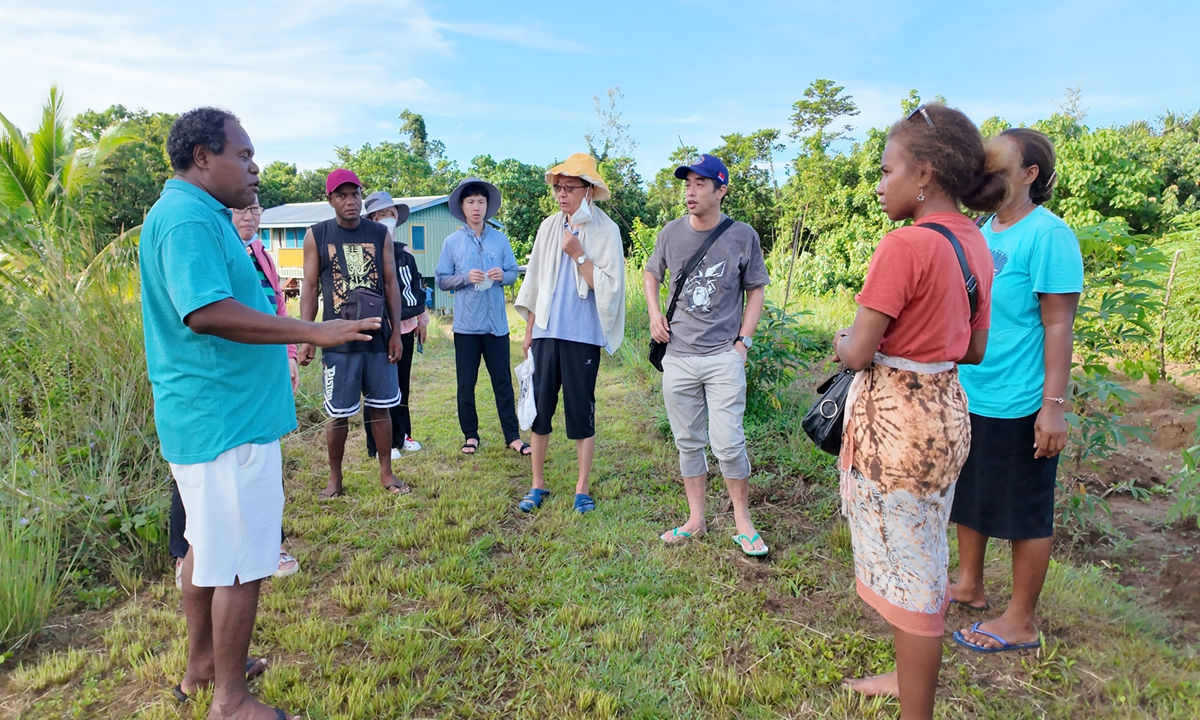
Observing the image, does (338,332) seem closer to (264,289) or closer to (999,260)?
(264,289)

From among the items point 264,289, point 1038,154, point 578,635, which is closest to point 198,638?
point 578,635

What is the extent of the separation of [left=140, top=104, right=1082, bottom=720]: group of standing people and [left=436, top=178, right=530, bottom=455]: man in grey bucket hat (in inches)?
71.0

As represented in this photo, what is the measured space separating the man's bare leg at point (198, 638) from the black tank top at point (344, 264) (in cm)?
209

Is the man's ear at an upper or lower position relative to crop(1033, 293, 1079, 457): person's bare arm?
upper

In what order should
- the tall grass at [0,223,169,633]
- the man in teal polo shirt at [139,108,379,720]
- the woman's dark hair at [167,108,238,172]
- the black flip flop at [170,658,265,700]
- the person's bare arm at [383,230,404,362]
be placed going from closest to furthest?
the man in teal polo shirt at [139,108,379,720], the woman's dark hair at [167,108,238,172], the black flip flop at [170,658,265,700], the tall grass at [0,223,169,633], the person's bare arm at [383,230,404,362]

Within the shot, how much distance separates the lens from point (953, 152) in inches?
71.3

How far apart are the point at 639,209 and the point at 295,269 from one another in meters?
16.6

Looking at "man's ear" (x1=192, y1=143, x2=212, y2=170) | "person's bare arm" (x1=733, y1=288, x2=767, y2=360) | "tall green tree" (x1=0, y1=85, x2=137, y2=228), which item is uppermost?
"tall green tree" (x1=0, y1=85, x2=137, y2=228)

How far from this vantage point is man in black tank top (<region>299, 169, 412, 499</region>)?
13.5 ft

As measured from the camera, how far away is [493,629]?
2.75 metres

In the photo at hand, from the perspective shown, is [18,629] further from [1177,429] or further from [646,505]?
[1177,429]

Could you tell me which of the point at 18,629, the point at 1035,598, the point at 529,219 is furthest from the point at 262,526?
the point at 529,219

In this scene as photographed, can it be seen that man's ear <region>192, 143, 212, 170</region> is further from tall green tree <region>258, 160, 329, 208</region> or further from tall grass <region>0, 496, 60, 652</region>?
tall green tree <region>258, 160, 329, 208</region>

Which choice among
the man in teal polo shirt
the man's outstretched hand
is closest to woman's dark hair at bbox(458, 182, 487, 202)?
the man in teal polo shirt
